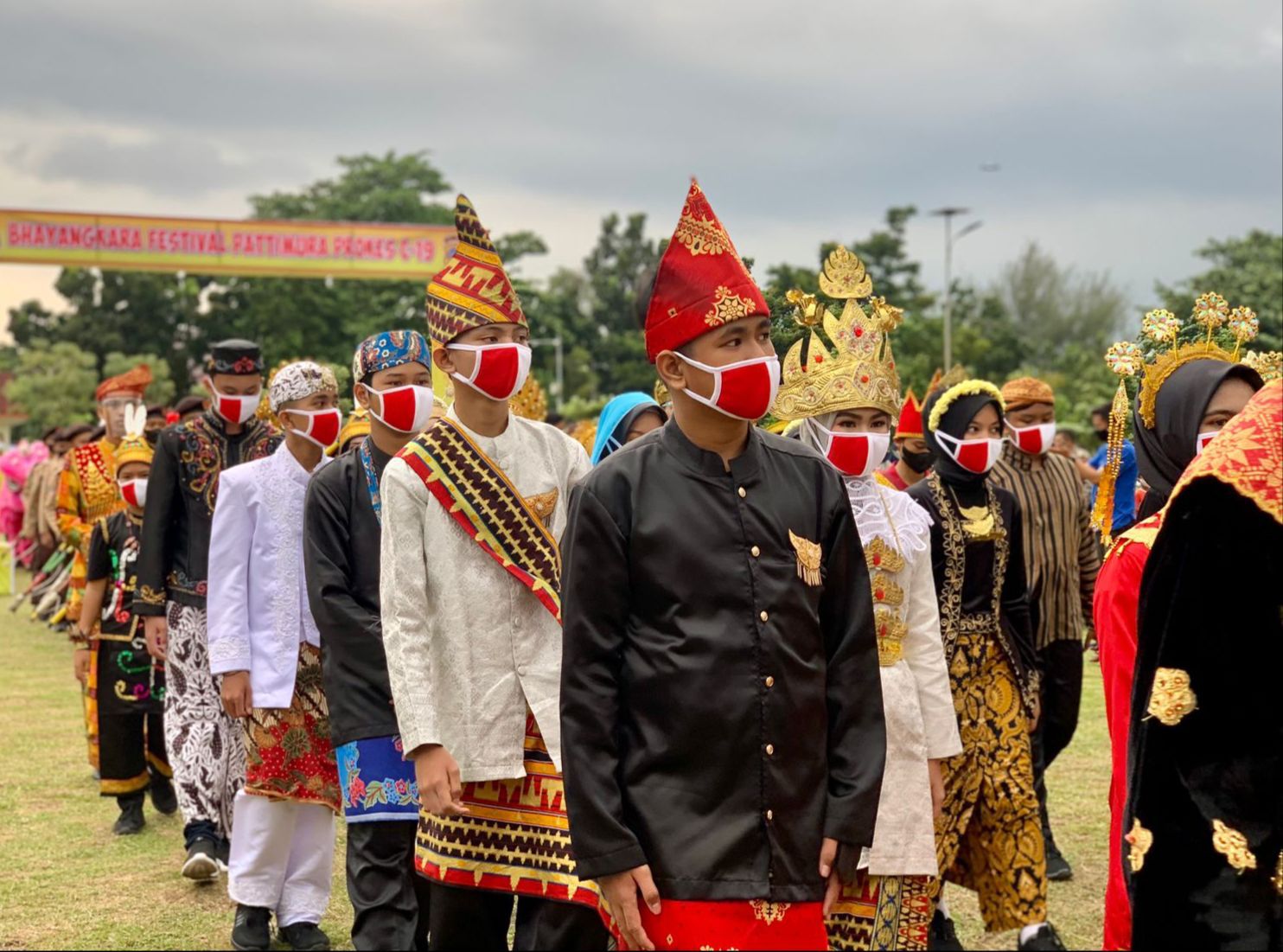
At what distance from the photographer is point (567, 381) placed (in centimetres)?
5922

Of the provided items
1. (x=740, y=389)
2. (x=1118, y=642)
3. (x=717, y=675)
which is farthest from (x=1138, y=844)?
(x=740, y=389)

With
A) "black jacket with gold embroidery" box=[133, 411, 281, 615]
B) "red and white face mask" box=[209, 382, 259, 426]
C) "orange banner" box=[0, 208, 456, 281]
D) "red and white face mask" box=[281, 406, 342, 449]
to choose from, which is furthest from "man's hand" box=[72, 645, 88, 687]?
"orange banner" box=[0, 208, 456, 281]

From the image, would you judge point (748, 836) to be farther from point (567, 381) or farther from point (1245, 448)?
point (567, 381)

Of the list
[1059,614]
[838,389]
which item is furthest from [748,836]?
[1059,614]

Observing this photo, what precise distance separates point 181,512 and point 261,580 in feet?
5.43

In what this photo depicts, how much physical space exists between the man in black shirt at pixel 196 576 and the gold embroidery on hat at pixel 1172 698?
6457mm

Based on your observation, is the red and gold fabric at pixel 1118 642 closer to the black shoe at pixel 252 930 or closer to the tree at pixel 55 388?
the black shoe at pixel 252 930

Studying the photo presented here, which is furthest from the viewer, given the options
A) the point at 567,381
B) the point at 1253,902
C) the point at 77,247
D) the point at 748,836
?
the point at 567,381

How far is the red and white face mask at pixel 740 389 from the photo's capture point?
3914 mm

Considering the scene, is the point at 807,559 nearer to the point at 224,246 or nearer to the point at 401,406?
the point at 401,406

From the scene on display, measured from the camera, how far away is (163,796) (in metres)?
10.5

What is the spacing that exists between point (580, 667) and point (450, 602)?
1422 mm

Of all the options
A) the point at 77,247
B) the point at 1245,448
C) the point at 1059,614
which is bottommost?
the point at 1059,614

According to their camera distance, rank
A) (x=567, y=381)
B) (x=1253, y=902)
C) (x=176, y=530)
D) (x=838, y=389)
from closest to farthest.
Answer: (x=1253, y=902), (x=838, y=389), (x=176, y=530), (x=567, y=381)
